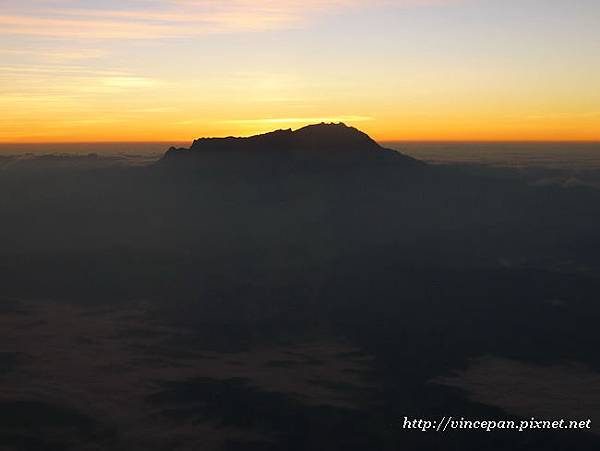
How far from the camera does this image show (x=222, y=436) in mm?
81438

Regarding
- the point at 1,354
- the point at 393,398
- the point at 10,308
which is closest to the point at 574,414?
the point at 393,398

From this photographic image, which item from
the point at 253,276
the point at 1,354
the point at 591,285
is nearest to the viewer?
the point at 1,354

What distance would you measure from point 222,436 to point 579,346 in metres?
69.5

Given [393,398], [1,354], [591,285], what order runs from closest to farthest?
[393,398]
[1,354]
[591,285]

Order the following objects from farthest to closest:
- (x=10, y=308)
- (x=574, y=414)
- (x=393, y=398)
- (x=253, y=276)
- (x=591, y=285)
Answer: (x=253, y=276)
(x=591, y=285)
(x=10, y=308)
(x=393, y=398)
(x=574, y=414)

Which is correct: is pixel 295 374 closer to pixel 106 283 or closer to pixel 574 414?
pixel 574 414

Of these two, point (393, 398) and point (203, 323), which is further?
point (203, 323)

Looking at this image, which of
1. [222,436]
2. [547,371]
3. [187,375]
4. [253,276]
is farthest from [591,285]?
[222,436]

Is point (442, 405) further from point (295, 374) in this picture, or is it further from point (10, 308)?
point (10, 308)

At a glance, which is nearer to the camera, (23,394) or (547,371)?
(23,394)

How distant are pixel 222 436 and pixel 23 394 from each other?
31.6m

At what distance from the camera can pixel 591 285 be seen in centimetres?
17188

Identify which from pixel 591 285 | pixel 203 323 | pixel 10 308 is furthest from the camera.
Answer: pixel 591 285

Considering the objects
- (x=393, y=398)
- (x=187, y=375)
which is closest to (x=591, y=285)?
(x=393, y=398)
